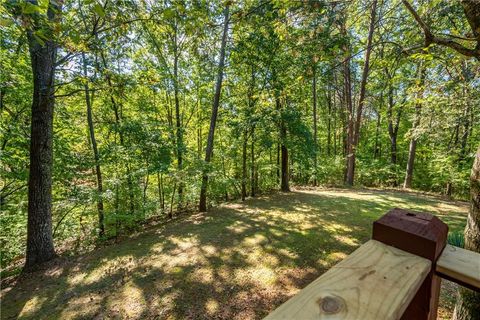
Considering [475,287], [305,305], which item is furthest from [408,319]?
[305,305]

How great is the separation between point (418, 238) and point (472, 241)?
1325 mm

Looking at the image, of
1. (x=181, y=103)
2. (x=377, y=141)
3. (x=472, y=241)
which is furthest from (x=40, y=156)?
(x=377, y=141)

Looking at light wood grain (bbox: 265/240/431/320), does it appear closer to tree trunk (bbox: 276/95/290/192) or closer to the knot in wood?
the knot in wood

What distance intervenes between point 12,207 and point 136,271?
4143mm

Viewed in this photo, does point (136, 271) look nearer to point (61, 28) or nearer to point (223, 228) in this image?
point (223, 228)

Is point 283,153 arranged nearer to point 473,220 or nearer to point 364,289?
point 473,220

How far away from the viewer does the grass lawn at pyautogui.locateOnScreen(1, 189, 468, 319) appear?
2.57 meters

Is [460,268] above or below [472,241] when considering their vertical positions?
above

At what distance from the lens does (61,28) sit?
1.95 m

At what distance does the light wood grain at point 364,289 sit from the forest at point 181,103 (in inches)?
53.3

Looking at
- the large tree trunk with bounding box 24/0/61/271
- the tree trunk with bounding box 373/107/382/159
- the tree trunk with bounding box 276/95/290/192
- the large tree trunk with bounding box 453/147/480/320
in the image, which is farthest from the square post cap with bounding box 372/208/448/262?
the tree trunk with bounding box 373/107/382/159

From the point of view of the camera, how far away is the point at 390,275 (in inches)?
20.4

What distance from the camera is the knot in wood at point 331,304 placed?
427mm

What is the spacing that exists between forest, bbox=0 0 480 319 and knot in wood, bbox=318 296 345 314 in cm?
158
